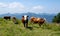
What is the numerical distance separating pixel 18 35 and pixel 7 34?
0.67 meters

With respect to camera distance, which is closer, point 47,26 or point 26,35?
point 26,35

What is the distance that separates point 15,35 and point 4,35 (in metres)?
0.70

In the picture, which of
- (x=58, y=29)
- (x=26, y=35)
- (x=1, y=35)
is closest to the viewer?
(x=1, y=35)

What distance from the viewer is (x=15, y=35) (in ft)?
37.7

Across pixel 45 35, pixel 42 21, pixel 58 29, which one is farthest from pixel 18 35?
pixel 42 21

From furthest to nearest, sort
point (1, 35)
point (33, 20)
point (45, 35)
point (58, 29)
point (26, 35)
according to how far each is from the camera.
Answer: point (33, 20)
point (58, 29)
point (45, 35)
point (26, 35)
point (1, 35)

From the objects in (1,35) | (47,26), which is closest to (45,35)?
(1,35)

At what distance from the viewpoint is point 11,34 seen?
38.0ft

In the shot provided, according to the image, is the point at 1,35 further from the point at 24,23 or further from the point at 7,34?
the point at 24,23

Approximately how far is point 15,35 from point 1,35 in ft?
2.95

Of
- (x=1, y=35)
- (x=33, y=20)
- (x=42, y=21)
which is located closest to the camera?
(x=1, y=35)

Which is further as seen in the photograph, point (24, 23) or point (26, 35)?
point (24, 23)

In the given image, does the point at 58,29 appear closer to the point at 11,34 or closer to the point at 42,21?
the point at 42,21

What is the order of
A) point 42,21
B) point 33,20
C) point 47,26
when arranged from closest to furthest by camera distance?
1. point 47,26
2. point 42,21
3. point 33,20
